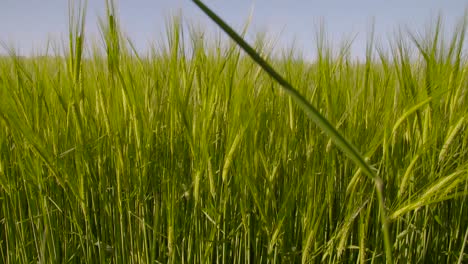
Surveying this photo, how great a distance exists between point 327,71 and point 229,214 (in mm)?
307

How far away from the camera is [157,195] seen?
0.74 meters

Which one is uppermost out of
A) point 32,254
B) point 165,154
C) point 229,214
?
point 165,154

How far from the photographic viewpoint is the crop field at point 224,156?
670mm

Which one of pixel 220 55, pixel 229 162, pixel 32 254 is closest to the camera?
pixel 229 162

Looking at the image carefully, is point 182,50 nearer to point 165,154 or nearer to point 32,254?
point 165,154

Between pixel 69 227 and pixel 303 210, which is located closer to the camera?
pixel 303 210

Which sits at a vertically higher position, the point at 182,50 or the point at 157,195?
the point at 182,50

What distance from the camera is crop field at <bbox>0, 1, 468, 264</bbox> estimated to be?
26.4 inches

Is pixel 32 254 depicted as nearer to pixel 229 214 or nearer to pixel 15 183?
pixel 15 183

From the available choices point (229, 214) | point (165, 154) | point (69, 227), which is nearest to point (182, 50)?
point (165, 154)

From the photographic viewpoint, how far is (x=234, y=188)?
75 cm

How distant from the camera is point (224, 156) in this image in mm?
752

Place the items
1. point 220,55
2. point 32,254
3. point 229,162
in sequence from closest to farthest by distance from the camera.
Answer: point 229,162 < point 220,55 < point 32,254

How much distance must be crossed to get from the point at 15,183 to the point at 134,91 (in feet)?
1.24
